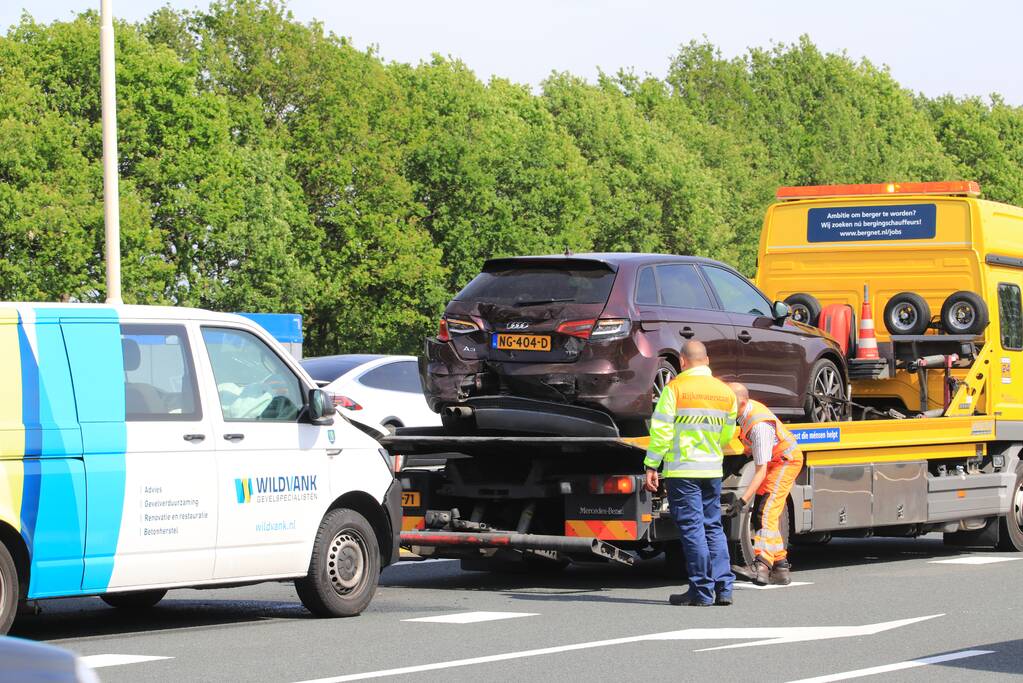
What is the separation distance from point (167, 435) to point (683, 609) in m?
3.67

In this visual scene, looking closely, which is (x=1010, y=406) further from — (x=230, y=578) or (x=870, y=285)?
(x=230, y=578)

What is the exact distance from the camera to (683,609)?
444 inches

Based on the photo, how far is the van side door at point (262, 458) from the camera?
10.0m

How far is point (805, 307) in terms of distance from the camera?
16.2 m

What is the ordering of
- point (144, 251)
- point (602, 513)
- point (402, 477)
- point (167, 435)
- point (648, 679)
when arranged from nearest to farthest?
1. point (648, 679)
2. point (167, 435)
3. point (602, 513)
4. point (402, 477)
5. point (144, 251)

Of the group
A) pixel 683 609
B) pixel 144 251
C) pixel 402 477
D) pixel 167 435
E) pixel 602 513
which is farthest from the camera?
pixel 144 251

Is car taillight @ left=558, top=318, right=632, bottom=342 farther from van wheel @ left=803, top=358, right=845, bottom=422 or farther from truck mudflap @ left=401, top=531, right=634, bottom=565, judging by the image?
van wheel @ left=803, top=358, right=845, bottom=422

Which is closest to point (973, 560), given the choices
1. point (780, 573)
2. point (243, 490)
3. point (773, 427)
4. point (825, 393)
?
point (825, 393)

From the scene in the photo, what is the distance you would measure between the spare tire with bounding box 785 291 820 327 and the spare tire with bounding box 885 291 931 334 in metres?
0.69

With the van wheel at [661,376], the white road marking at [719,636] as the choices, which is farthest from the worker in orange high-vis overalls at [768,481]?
the white road marking at [719,636]

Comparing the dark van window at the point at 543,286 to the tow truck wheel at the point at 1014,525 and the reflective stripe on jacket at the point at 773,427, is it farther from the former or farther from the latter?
the tow truck wheel at the point at 1014,525

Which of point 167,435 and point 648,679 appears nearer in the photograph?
point 648,679

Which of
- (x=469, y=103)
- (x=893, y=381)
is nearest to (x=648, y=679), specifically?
(x=893, y=381)

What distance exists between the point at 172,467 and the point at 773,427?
15.9 ft
